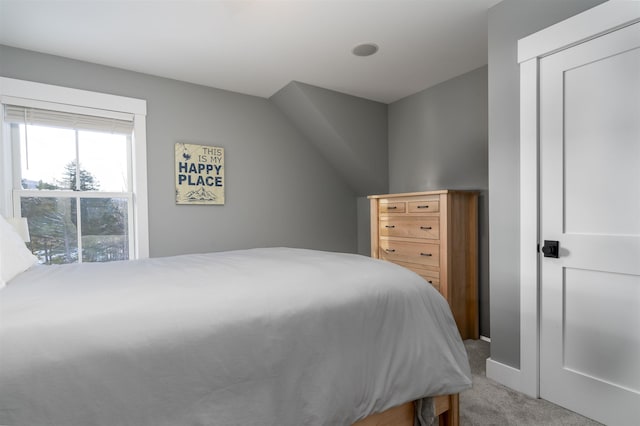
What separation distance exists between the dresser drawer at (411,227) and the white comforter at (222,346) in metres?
1.44

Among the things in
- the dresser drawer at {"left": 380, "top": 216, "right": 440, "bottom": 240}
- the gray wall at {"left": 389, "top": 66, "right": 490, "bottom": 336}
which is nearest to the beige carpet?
the gray wall at {"left": 389, "top": 66, "right": 490, "bottom": 336}

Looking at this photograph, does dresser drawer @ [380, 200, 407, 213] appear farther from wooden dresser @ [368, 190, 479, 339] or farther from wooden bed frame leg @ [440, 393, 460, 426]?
wooden bed frame leg @ [440, 393, 460, 426]

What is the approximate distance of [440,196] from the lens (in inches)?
106

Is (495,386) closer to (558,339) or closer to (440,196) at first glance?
(558,339)

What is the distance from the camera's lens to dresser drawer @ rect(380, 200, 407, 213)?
3.04 metres

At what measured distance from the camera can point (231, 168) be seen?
3490mm

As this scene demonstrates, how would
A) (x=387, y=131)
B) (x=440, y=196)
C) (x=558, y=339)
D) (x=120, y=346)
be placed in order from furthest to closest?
(x=387, y=131)
(x=440, y=196)
(x=558, y=339)
(x=120, y=346)

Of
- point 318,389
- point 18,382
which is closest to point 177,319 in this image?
point 18,382

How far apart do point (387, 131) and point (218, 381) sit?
3651mm

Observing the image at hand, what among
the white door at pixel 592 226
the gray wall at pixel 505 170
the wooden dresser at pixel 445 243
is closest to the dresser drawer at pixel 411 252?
the wooden dresser at pixel 445 243

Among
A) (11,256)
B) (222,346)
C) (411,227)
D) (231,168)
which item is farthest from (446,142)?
(11,256)

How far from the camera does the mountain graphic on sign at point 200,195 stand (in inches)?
128

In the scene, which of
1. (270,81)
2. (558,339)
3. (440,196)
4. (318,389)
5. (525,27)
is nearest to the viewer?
(318,389)

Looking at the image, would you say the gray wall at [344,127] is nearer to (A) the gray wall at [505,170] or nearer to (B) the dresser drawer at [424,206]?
(B) the dresser drawer at [424,206]
